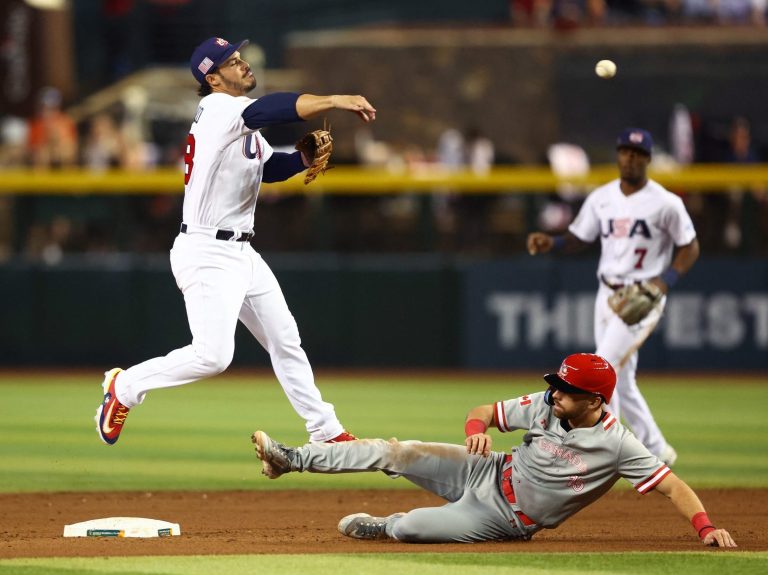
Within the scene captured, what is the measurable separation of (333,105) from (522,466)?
177 cm

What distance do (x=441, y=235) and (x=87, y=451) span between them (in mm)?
6507

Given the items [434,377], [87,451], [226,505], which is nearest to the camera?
[226,505]

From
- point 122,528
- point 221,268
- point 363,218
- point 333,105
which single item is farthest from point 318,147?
point 363,218

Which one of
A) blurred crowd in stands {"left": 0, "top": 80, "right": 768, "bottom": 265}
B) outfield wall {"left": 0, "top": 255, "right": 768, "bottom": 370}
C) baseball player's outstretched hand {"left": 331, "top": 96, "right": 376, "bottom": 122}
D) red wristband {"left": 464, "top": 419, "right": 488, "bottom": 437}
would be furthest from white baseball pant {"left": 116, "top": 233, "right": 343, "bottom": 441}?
outfield wall {"left": 0, "top": 255, "right": 768, "bottom": 370}

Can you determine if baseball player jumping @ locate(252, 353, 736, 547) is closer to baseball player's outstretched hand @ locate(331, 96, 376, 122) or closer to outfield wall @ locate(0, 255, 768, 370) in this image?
baseball player's outstretched hand @ locate(331, 96, 376, 122)

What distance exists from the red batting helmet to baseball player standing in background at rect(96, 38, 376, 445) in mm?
1615

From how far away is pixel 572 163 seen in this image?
16.5m

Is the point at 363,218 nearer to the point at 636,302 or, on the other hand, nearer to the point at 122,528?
the point at 636,302

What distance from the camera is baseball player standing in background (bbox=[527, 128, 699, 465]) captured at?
356 inches

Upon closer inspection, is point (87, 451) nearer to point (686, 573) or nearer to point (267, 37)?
point (686, 573)

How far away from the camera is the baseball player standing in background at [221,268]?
23.4 ft

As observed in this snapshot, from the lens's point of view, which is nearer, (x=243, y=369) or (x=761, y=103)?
(x=243, y=369)

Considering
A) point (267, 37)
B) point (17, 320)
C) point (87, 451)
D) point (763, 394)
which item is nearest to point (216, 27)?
point (267, 37)

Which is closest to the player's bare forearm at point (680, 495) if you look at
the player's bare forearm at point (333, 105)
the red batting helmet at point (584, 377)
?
the red batting helmet at point (584, 377)
